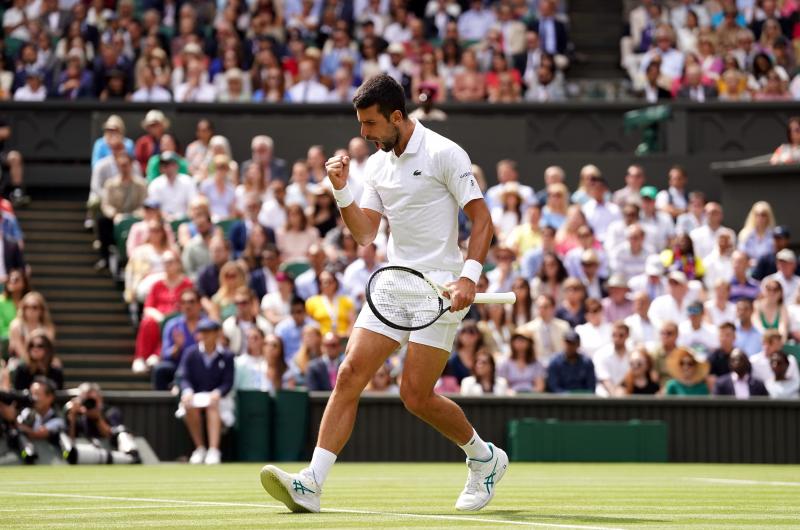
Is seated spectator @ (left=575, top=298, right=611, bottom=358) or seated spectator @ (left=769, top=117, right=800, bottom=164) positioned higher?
seated spectator @ (left=769, top=117, right=800, bottom=164)

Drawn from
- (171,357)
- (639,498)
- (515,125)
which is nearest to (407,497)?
(639,498)

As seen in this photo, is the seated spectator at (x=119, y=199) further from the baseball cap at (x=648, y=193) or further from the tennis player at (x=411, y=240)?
the tennis player at (x=411, y=240)

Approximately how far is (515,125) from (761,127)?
3463 millimetres

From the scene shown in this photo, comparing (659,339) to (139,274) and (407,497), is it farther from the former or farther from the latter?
(407,497)

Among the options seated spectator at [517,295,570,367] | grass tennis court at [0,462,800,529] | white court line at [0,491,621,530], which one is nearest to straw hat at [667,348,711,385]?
seated spectator at [517,295,570,367]

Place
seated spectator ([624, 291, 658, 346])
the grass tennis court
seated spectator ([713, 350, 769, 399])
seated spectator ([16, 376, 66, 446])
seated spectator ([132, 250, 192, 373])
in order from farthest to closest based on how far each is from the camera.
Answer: seated spectator ([624, 291, 658, 346]), seated spectator ([132, 250, 192, 373]), seated spectator ([713, 350, 769, 399]), seated spectator ([16, 376, 66, 446]), the grass tennis court

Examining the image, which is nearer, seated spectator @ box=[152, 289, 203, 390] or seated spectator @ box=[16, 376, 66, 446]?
seated spectator @ box=[16, 376, 66, 446]

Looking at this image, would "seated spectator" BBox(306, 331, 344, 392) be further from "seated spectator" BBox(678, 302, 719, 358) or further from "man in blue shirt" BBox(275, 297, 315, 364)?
"seated spectator" BBox(678, 302, 719, 358)

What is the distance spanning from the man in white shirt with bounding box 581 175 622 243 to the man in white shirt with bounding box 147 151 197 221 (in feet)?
15.6

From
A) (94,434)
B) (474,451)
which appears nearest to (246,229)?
(94,434)

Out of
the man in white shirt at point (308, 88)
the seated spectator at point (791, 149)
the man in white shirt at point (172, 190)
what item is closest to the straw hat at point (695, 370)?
the seated spectator at point (791, 149)

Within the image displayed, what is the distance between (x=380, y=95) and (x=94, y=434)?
8.56 m

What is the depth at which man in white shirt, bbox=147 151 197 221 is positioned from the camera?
19.8 meters

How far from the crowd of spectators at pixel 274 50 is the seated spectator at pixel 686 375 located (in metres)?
6.60
